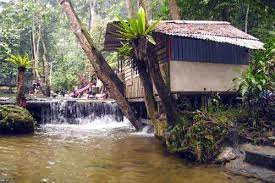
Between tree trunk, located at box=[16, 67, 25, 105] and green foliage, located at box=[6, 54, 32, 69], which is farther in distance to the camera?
tree trunk, located at box=[16, 67, 25, 105]

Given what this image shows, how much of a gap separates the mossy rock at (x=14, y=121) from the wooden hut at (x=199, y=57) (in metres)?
5.33

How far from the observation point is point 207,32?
11.8 meters

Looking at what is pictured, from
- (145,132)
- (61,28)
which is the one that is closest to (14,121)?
(145,132)

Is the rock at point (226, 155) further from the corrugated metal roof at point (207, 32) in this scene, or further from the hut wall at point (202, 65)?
the corrugated metal roof at point (207, 32)

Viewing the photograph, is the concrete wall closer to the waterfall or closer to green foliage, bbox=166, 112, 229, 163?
green foliage, bbox=166, 112, 229, 163

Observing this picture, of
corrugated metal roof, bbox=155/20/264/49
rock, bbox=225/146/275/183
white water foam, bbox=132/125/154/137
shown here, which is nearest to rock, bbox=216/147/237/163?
rock, bbox=225/146/275/183

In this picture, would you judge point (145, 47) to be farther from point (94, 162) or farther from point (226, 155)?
point (226, 155)

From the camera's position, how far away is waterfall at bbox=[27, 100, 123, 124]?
19.4m

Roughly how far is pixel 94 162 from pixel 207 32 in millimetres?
5756

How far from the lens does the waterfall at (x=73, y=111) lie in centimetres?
1938

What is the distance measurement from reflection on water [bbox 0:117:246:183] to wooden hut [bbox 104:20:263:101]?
102 inches

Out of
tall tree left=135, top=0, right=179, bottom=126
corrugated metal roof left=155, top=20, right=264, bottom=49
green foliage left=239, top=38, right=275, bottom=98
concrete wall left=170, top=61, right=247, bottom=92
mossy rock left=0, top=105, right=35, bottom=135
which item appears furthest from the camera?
mossy rock left=0, top=105, right=35, bottom=135

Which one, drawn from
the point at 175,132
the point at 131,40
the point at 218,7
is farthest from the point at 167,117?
the point at 218,7

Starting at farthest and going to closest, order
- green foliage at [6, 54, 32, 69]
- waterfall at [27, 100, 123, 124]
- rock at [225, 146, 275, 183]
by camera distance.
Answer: waterfall at [27, 100, 123, 124] → green foliage at [6, 54, 32, 69] → rock at [225, 146, 275, 183]
